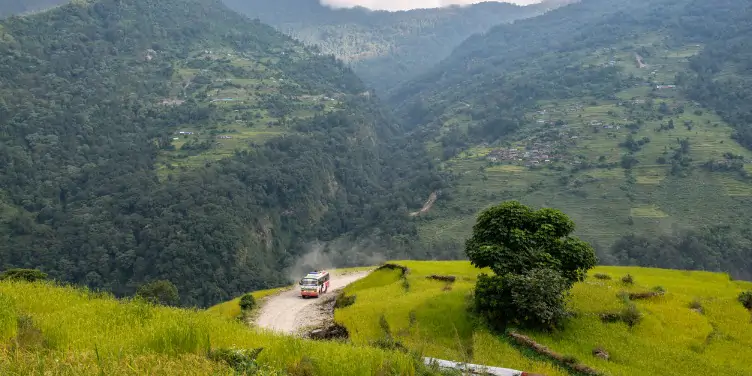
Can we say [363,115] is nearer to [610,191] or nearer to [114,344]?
[610,191]

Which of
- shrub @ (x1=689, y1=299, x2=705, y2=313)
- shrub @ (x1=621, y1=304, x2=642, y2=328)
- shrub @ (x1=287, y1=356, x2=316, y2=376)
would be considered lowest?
shrub @ (x1=689, y1=299, x2=705, y2=313)

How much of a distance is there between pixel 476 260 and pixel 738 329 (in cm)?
974

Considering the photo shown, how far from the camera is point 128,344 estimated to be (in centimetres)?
797

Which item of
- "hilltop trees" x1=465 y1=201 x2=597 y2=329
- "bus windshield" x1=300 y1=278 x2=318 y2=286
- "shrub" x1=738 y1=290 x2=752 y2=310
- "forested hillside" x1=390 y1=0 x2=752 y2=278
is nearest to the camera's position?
"hilltop trees" x1=465 y1=201 x2=597 y2=329

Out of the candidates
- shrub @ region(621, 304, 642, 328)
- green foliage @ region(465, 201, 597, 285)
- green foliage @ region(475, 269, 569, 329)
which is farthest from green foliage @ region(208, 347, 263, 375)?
shrub @ region(621, 304, 642, 328)

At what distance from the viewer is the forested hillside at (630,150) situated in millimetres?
81688

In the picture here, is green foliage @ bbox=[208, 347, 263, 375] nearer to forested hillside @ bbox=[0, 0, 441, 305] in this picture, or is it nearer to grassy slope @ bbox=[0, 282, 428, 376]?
grassy slope @ bbox=[0, 282, 428, 376]

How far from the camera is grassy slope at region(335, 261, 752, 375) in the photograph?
47.5 feet

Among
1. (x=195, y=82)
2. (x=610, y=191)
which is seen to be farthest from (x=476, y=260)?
(x=195, y=82)

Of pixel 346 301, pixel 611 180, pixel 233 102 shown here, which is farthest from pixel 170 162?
pixel 611 180

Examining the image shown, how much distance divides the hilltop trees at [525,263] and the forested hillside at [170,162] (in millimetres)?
59793

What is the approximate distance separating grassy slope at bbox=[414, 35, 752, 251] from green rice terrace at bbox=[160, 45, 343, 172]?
4716 centimetres

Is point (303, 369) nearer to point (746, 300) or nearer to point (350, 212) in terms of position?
point (746, 300)

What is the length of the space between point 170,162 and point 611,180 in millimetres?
94673
